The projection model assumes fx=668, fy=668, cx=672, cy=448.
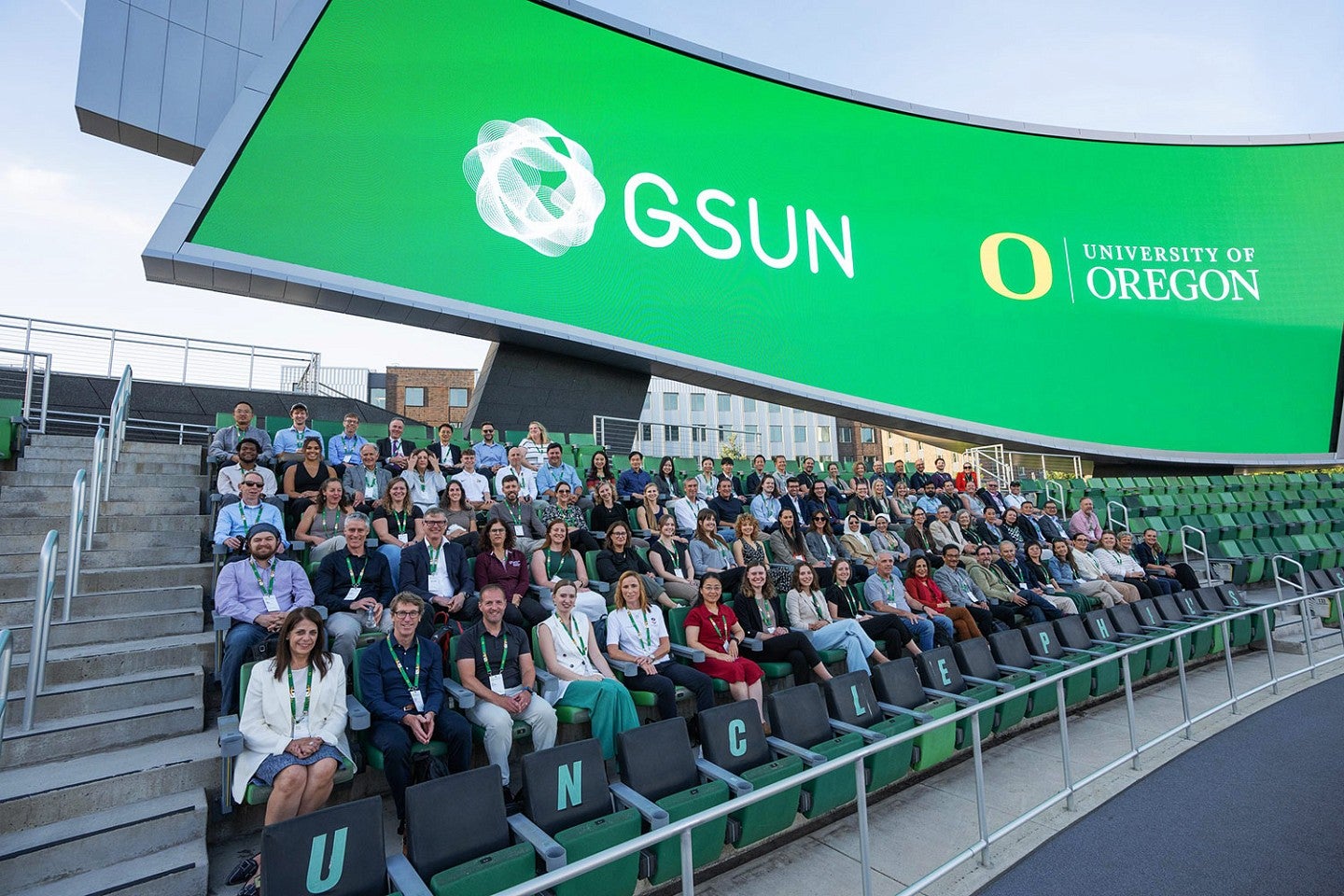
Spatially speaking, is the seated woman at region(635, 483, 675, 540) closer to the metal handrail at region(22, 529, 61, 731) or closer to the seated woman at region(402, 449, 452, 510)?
the seated woman at region(402, 449, 452, 510)

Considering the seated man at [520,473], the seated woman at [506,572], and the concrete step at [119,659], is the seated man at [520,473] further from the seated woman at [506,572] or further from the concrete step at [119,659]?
the concrete step at [119,659]

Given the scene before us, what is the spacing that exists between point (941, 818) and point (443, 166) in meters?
9.83

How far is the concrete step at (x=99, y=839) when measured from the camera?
268 cm

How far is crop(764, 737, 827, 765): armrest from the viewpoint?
A: 137 inches

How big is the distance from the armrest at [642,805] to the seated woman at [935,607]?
4175 millimetres

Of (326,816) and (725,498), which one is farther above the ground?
(725,498)

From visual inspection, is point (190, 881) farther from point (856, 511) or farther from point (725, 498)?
point (856, 511)

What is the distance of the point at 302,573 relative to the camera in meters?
4.34

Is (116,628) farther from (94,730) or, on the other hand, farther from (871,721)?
(871,721)

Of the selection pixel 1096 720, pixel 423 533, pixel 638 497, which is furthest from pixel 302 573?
pixel 1096 720

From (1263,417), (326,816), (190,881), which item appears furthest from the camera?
(1263,417)

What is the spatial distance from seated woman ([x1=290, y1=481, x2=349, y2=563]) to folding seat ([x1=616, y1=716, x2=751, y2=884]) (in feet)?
10.4

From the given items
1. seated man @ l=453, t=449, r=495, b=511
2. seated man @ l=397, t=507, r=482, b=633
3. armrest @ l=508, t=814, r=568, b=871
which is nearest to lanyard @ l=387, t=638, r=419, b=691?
seated man @ l=397, t=507, r=482, b=633

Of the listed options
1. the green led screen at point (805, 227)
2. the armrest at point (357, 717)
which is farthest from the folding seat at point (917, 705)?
the green led screen at point (805, 227)
